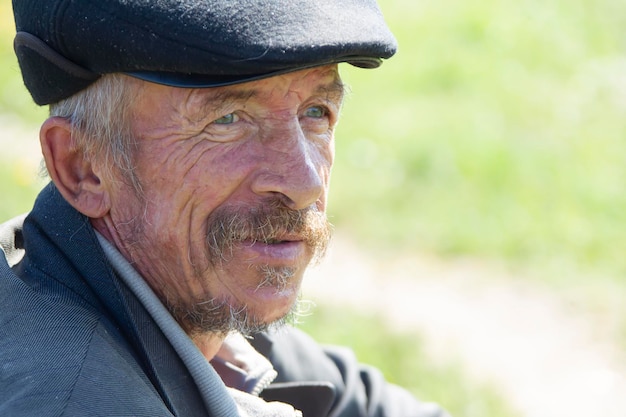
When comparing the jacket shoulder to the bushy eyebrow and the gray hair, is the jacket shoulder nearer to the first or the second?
the gray hair

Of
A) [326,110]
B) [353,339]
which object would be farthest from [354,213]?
[326,110]

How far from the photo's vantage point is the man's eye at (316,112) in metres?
2.37

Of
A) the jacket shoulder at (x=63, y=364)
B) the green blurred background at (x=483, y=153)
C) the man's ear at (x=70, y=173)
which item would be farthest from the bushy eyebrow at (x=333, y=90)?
the green blurred background at (x=483, y=153)

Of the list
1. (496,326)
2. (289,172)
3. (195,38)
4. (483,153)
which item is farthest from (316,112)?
(483,153)

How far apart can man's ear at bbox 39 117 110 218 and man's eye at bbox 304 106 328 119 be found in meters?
0.53

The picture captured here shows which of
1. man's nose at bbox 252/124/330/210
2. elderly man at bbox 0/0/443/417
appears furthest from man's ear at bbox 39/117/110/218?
man's nose at bbox 252/124/330/210

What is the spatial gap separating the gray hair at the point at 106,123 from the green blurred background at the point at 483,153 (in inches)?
116

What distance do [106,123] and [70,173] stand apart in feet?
0.57

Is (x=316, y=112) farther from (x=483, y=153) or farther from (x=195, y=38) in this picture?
(x=483, y=153)

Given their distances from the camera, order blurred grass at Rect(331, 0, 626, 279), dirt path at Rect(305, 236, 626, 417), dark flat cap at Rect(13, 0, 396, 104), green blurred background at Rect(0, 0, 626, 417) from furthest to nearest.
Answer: blurred grass at Rect(331, 0, 626, 279), green blurred background at Rect(0, 0, 626, 417), dirt path at Rect(305, 236, 626, 417), dark flat cap at Rect(13, 0, 396, 104)

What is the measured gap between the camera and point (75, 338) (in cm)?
199

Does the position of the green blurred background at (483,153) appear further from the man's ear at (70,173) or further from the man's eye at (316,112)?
the man's ear at (70,173)

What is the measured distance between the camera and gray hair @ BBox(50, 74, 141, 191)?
219cm

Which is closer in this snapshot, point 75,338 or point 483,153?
point 75,338
